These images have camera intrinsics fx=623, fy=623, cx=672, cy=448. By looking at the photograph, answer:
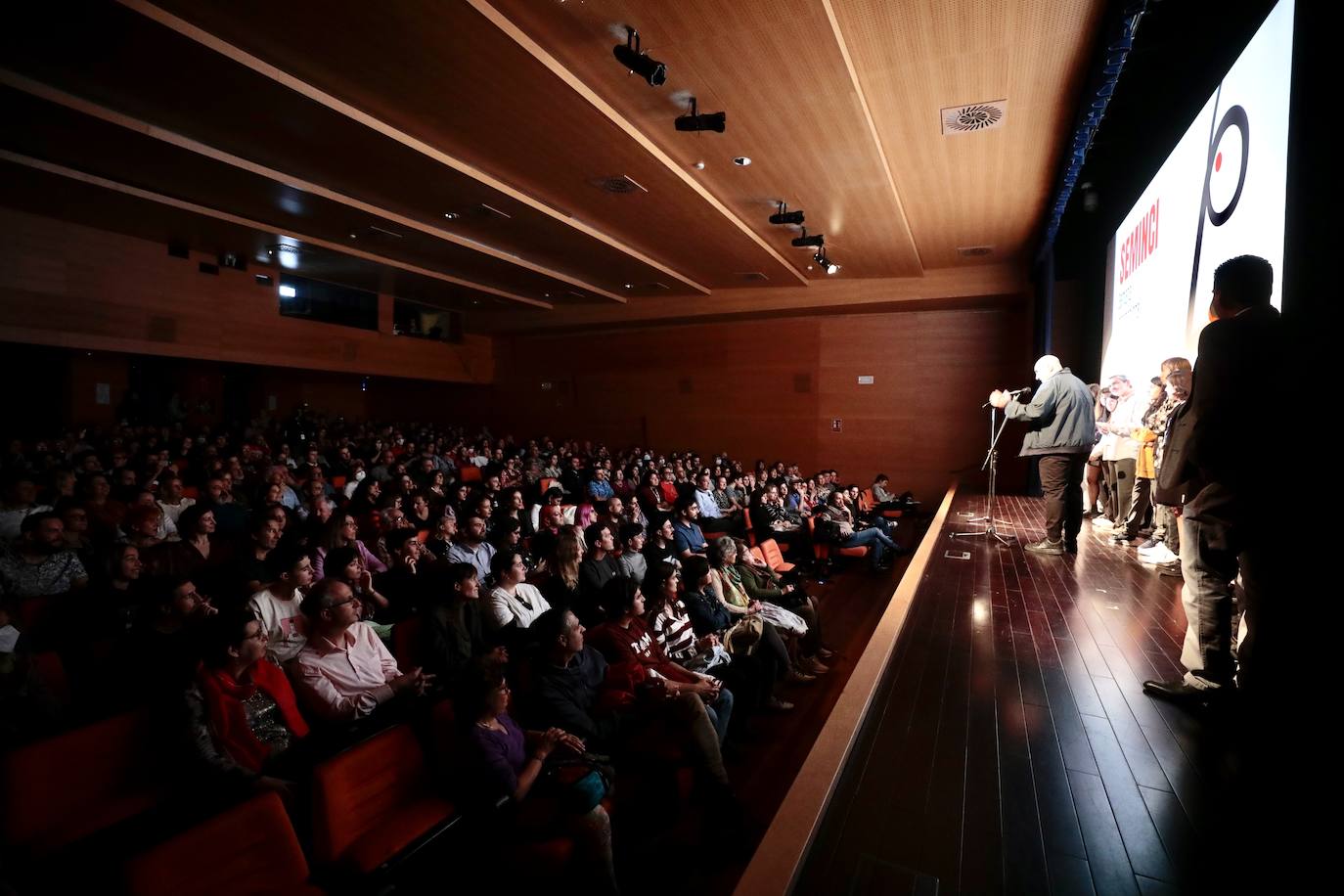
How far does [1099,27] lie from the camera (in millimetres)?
3324

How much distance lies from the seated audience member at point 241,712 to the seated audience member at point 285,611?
400 mm

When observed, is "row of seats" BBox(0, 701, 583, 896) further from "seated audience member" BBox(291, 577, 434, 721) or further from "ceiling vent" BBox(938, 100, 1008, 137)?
"ceiling vent" BBox(938, 100, 1008, 137)

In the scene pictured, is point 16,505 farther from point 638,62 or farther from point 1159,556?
point 1159,556

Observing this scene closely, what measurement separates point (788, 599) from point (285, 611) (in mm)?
3067

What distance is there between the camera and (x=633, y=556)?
4.36m

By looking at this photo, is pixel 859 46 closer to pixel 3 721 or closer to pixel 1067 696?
pixel 1067 696

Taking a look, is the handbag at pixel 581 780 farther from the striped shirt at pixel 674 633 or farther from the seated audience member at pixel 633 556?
the seated audience member at pixel 633 556

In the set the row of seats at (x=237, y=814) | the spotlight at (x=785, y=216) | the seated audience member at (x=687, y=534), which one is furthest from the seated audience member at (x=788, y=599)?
the spotlight at (x=785, y=216)

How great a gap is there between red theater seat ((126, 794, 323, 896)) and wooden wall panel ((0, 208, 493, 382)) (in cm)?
843

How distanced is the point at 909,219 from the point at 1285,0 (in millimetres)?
4797

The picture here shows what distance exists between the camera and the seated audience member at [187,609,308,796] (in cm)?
196

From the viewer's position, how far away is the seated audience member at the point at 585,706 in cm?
247

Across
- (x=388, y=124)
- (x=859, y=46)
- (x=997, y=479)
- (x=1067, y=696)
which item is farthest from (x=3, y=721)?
(x=997, y=479)

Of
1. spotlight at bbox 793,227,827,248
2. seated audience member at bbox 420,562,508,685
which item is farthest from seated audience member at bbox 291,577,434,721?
spotlight at bbox 793,227,827,248
